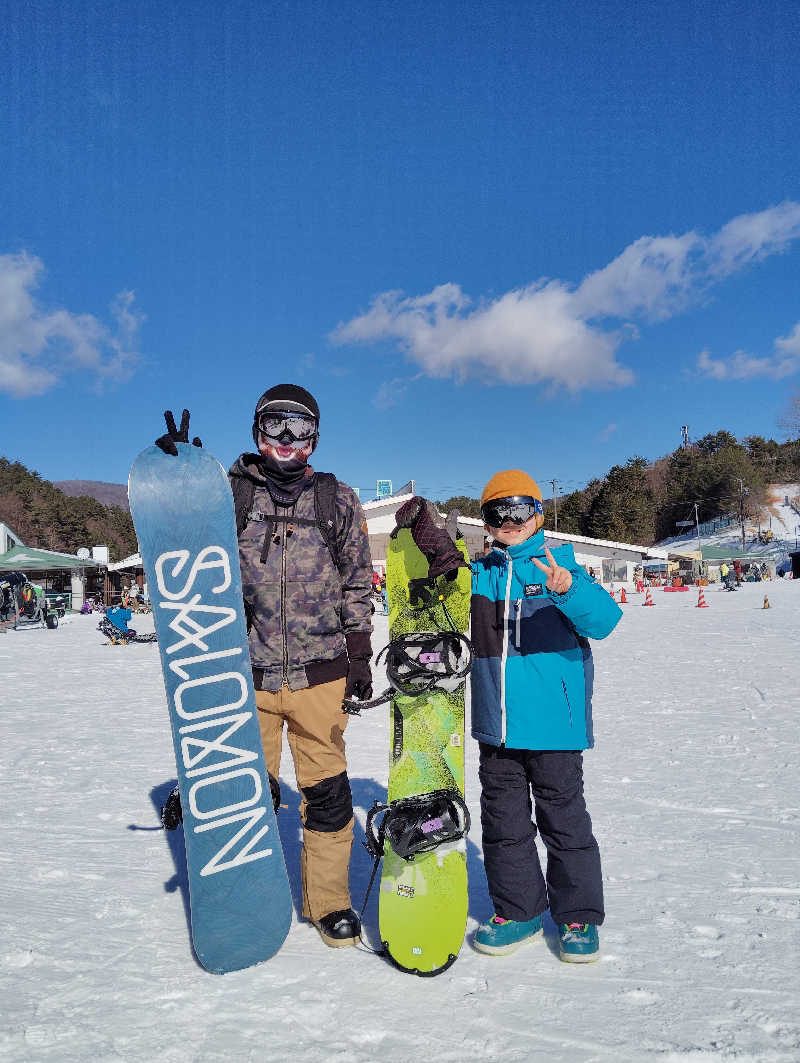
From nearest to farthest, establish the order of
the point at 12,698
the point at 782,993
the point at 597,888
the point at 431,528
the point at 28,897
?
the point at 782,993 → the point at 597,888 → the point at 431,528 → the point at 28,897 → the point at 12,698

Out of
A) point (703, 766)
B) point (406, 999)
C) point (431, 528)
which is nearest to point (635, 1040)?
point (406, 999)

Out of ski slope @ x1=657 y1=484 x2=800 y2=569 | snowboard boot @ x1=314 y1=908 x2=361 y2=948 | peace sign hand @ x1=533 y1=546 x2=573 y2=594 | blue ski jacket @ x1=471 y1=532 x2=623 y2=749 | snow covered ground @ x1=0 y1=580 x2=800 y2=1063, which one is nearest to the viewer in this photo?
snow covered ground @ x1=0 y1=580 x2=800 y2=1063

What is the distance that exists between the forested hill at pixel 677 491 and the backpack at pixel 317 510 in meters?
56.7

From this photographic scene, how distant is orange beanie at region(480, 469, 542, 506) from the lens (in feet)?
8.29

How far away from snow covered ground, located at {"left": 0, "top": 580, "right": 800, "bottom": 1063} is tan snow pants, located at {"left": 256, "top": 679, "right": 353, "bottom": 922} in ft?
0.65

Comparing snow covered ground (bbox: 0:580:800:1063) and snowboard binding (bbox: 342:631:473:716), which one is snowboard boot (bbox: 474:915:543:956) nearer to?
snow covered ground (bbox: 0:580:800:1063)

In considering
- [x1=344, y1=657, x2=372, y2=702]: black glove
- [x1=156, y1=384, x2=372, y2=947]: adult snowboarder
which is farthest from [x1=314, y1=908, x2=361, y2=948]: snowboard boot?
[x1=344, y1=657, x2=372, y2=702]: black glove

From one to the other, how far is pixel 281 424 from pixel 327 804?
1428 mm

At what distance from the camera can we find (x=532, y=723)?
2373 millimetres

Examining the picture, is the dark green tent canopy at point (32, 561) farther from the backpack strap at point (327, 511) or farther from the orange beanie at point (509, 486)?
the orange beanie at point (509, 486)

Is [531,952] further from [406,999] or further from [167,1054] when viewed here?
[167,1054]

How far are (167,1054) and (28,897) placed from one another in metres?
1.36

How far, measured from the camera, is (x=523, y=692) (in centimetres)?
241

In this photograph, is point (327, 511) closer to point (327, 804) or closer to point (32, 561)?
point (327, 804)
